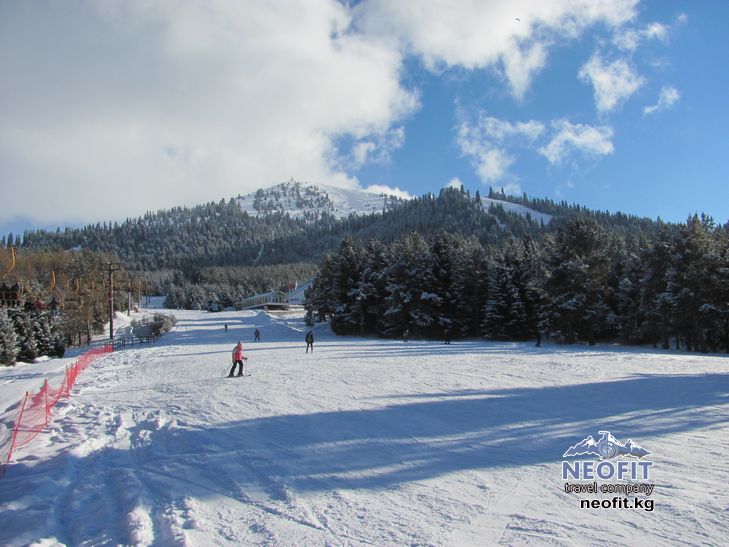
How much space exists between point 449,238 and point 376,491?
54.0 metres

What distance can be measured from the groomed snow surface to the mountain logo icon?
0.82ft

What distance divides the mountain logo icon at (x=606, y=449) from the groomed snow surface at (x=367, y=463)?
251 mm

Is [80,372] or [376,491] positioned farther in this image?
[80,372]

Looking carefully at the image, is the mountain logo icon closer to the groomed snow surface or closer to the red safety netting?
the groomed snow surface

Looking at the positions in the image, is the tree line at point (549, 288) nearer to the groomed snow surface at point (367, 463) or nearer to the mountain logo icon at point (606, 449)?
the groomed snow surface at point (367, 463)

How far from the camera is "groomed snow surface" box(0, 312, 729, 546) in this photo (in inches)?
239

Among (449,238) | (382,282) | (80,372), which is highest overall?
(449,238)

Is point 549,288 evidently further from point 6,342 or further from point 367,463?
point 6,342

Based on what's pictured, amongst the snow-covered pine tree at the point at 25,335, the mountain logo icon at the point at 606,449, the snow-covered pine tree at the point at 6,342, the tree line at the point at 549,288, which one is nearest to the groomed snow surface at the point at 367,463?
the mountain logo icon at the point at 606,449

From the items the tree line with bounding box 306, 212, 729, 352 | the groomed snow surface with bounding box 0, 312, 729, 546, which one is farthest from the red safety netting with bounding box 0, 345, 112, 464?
the tree line with bounding box 306, 212, 729, 352

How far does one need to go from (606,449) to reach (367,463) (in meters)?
4.55

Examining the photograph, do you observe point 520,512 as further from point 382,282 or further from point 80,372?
point 382,282

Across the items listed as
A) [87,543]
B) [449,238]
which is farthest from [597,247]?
[87,543]

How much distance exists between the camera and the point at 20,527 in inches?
257
